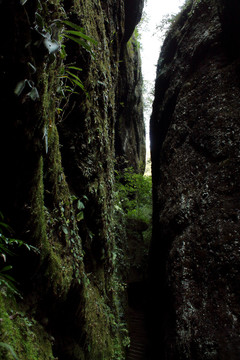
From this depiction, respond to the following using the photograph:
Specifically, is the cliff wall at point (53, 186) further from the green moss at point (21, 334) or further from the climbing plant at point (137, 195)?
the climbing plant at point (137, 195)

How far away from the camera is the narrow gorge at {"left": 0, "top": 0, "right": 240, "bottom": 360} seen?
4.98 ft

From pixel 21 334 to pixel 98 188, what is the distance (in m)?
2.62

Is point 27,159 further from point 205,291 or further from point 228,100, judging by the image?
point 228,100

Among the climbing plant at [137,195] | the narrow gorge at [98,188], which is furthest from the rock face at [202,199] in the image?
the climbing plant at [137,195]

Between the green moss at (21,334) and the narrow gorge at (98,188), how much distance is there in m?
0.01

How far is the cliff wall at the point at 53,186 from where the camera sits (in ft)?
4.52

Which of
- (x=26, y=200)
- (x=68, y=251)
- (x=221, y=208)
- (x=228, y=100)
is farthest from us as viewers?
(x=228, y=100)

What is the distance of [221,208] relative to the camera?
5.01 m

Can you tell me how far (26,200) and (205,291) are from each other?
4165 mm

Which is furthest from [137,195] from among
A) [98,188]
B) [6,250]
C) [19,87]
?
[19,87]

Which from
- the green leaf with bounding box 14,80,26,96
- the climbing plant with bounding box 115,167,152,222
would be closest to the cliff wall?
the green leaf with bounding box 14,80,26,96

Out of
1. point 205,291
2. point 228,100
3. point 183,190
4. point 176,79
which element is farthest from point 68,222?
point 176,79

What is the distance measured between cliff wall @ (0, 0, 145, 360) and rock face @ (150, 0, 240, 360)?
4.98 feet

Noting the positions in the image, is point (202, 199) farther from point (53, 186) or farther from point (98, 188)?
point (53, 186)
